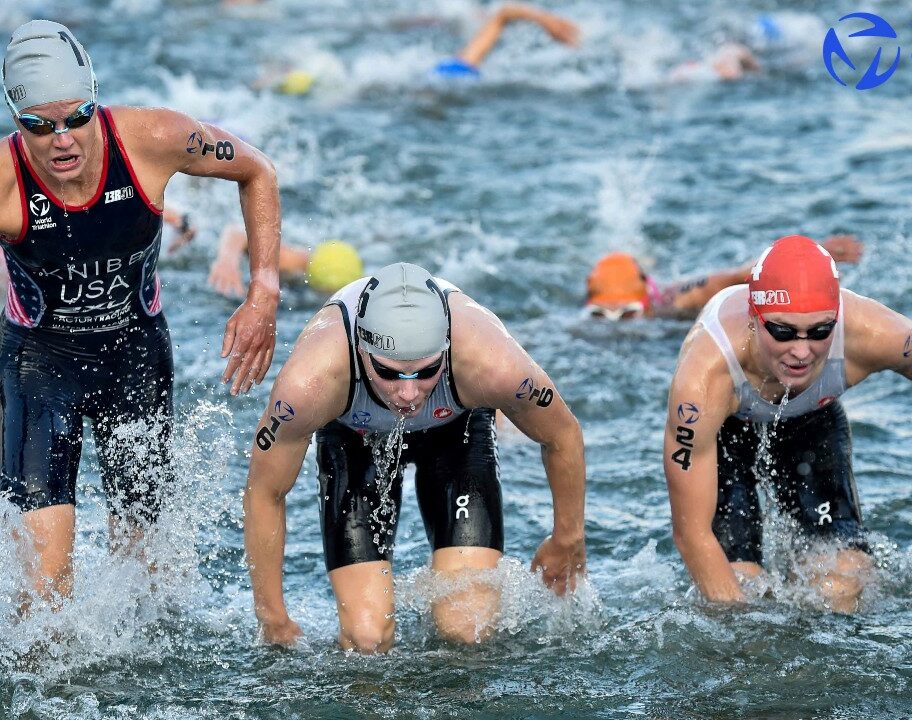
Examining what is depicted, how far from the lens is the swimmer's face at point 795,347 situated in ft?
18.2

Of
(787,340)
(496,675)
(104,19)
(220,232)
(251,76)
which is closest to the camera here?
(787,340)

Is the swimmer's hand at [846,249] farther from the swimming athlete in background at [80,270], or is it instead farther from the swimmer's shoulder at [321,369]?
the swimmer's shoulder at [321,369]

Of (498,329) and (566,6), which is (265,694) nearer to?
(498,329)

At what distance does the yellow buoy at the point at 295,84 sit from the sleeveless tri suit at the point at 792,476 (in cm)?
1135

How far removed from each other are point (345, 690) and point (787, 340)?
7.71 ft

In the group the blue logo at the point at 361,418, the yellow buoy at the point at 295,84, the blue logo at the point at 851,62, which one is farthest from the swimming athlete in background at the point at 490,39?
the blue logo at the point at 361,418

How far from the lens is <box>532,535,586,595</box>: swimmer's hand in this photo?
6.05 m

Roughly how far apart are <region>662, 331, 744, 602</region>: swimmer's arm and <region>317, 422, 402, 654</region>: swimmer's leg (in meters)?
1.25

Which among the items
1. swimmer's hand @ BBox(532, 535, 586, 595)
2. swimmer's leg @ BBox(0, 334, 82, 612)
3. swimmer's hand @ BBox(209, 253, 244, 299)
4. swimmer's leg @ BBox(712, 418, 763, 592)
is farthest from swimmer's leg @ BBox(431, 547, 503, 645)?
swimmer's hand @ BBox(209, 253, 244, 299)

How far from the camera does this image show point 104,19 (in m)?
20.0

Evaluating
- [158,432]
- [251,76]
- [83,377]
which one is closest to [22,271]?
[83,377]

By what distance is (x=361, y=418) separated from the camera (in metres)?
5.79

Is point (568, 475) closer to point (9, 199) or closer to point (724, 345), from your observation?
point (724, 345)

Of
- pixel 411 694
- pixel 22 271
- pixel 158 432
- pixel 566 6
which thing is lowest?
pixel 411 694
